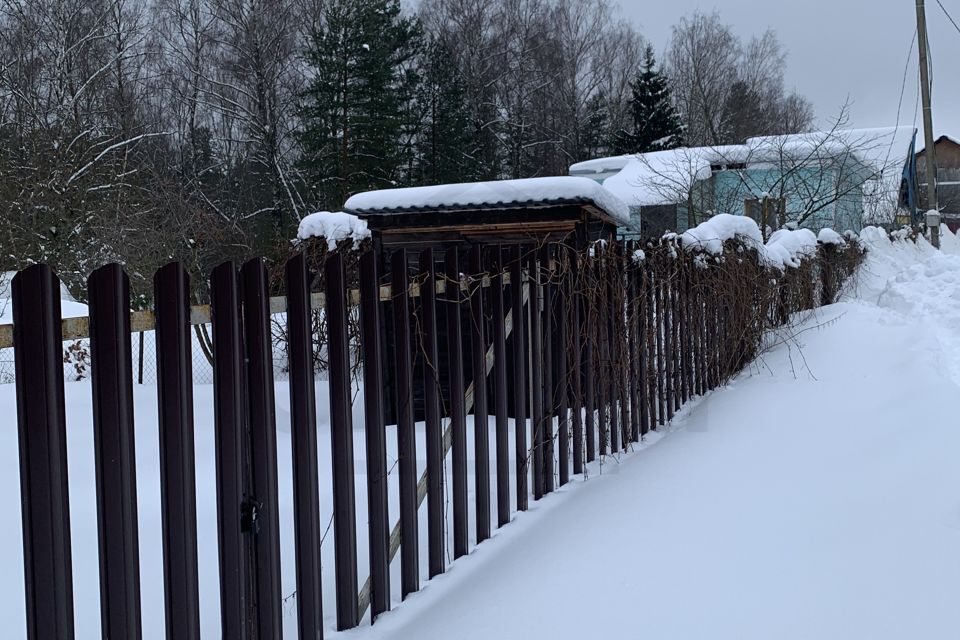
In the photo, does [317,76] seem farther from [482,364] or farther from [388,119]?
[482,364]

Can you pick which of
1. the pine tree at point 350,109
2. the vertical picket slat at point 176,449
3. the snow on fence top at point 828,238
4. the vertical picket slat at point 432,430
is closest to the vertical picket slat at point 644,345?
the vertical picket slat at point 432,430

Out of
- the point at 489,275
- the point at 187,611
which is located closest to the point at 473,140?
the point at 489,275

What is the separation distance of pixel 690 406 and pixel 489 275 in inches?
110

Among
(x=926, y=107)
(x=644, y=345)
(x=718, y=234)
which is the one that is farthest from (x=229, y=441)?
(x=926, y=107)

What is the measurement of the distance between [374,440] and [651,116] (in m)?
33.9

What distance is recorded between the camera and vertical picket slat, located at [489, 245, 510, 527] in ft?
11.5

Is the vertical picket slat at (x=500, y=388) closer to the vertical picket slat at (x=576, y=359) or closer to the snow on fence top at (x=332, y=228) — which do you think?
the vertical picket slat at (x=576, y=359)

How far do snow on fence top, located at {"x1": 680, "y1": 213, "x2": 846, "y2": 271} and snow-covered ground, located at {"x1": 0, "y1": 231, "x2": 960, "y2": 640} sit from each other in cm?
140

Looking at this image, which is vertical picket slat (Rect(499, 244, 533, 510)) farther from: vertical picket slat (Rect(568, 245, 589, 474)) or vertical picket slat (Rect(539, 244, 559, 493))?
vertical picket slat (Rect(568, 245, 589, 474))

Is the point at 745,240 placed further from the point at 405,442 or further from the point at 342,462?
the point at 342,462

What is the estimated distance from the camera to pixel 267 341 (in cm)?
224

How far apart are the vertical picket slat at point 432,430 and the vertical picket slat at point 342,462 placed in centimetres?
48

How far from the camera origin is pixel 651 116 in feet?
113

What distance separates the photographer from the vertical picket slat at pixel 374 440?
106 inches
